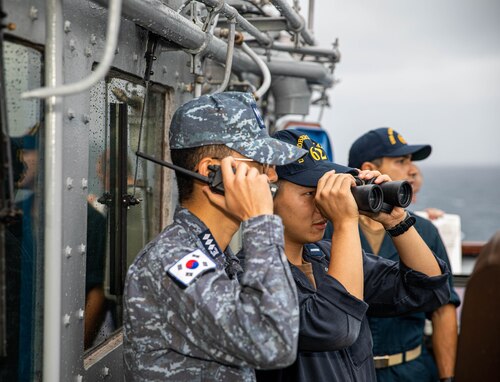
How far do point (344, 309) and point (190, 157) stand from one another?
0.60 m

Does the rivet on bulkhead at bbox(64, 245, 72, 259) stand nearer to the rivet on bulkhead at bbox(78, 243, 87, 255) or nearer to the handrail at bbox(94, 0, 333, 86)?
the rivet on bulkhead at bbox(78, 243, 87, 255)

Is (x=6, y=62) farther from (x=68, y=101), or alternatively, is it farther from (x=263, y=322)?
(x=263, y=322)

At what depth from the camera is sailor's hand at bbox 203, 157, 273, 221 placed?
162 centimetres

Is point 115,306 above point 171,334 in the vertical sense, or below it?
below

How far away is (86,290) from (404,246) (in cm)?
114

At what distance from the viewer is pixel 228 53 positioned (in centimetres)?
257

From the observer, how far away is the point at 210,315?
4.89ft

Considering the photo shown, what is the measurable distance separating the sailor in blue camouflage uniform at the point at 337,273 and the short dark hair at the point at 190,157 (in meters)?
0.38

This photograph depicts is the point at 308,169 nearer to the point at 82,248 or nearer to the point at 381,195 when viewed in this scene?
the point at 381,195

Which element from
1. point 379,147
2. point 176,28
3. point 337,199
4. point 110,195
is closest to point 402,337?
point 379,147

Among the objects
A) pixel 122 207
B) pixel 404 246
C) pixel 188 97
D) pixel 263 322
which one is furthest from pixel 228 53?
pixel 263 322

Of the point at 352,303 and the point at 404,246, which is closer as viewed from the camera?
the point at 352,303

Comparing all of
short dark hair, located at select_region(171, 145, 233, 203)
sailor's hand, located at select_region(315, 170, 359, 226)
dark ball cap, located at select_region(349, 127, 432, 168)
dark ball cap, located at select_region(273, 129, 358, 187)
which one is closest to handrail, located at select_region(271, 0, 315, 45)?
dark ball cap, located at select_region(349, 127, 432, 168)

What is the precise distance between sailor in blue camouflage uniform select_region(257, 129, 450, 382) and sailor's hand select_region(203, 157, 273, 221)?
1.11 ft
